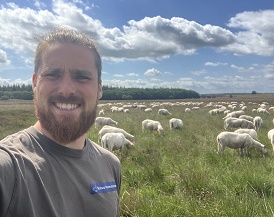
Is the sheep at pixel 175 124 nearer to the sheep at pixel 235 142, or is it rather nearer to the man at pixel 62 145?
the sheep at pixel 235 142

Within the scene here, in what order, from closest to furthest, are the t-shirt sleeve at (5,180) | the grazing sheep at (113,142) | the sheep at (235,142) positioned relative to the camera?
the t-shirt sleeve at (5,180) < the grazing sheep at (113,142) < the sheep at (235,142)

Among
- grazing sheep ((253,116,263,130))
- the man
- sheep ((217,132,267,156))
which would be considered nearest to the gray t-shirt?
the man

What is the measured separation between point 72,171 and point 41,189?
0.30 m

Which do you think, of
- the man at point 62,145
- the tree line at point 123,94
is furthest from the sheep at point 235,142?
the tree line at point 123,94

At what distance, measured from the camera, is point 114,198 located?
2293mm

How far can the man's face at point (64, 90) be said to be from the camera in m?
2.06

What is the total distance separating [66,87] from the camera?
210 centimetres

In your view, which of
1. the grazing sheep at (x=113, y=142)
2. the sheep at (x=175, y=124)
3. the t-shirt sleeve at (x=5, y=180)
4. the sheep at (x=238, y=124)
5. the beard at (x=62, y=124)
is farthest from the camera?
the sheep at (x=238, y=124)

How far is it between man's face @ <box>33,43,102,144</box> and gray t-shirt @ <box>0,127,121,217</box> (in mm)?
126

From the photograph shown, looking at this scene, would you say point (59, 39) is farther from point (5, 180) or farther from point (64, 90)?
point (5, 180)

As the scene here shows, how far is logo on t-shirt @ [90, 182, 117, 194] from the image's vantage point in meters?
2.07

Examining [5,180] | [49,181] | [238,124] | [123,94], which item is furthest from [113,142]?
[123,94]

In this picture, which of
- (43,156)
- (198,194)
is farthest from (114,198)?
(198,194)

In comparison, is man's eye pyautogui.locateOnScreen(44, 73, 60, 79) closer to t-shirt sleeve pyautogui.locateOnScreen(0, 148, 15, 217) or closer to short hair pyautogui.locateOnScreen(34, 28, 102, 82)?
short hair pyautogui.locateOnScreen(34, 28, 102, 82)
